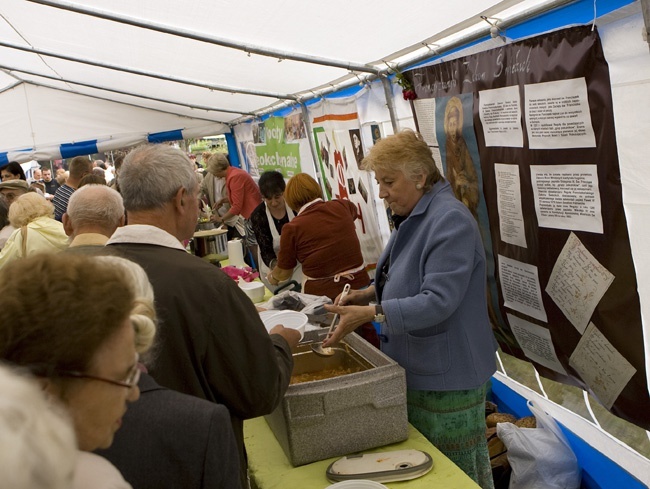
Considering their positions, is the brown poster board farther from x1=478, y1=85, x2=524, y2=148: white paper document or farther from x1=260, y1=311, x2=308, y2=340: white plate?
x1=260, y1=311, x2=308, y2=340: white plate

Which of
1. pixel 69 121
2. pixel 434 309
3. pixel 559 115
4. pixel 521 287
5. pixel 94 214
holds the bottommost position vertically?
pixel 521 287

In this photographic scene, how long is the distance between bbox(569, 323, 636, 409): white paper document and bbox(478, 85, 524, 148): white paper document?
77 centimetres

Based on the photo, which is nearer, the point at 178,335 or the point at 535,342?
the point at 178,335

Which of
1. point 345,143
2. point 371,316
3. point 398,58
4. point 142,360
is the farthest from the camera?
point 345,143

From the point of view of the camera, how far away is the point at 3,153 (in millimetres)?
8547

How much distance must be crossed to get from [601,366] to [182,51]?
3.94 meters

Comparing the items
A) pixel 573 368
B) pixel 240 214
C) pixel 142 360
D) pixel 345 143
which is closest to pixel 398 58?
pixel 345 143

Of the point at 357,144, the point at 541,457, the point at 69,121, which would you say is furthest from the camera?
the point at 69,121

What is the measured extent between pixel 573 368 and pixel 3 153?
8622 mm

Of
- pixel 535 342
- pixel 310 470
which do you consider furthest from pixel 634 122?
pixel 310 470

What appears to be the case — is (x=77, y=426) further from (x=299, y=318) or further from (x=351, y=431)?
(x=299, y=318)

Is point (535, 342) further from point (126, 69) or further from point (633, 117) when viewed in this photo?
point (126, 69)

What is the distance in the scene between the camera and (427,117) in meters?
3.01

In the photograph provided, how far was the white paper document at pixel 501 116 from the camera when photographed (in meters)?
2.22
